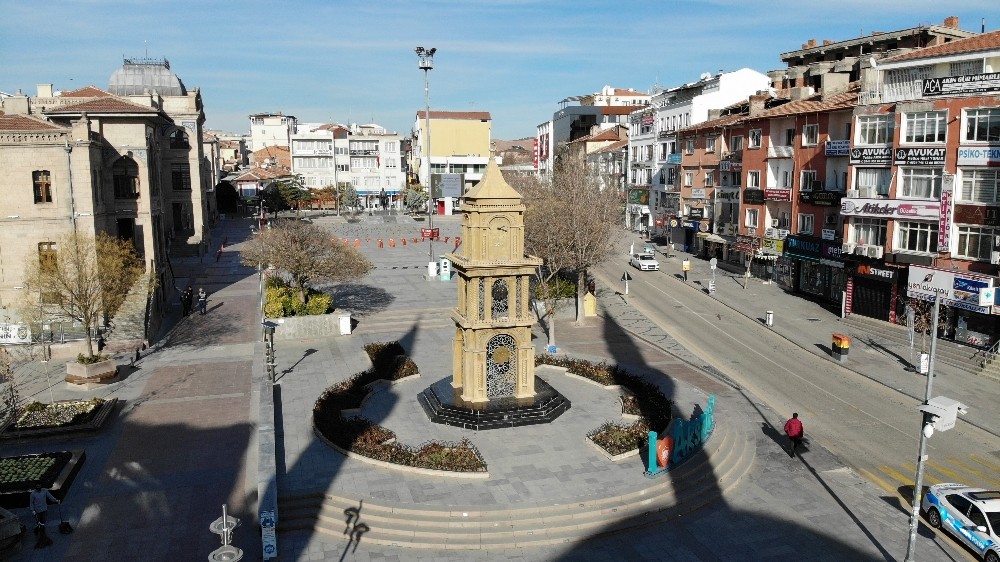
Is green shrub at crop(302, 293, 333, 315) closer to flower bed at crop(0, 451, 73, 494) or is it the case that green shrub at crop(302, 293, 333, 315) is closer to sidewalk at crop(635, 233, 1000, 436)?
flower bed at crop(0, 451, 73, 494)

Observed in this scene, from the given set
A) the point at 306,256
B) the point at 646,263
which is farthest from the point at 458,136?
the point at 306,256

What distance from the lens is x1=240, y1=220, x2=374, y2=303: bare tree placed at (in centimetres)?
3622

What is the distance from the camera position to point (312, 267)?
3638 centimetres

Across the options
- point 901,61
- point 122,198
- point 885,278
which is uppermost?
point 901,61

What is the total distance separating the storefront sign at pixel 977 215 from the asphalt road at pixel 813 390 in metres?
9.65

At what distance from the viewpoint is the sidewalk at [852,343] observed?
28656mm

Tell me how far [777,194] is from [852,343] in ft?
56.6

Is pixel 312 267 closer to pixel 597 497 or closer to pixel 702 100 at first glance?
pixel 597 497

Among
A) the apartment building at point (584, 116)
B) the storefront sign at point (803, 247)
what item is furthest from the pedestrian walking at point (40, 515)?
the apartment building at point (584, 116)

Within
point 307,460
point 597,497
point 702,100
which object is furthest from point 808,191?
point 307,460

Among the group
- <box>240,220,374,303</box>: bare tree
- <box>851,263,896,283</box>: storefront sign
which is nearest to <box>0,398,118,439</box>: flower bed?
<box>240,220,374,303</box>: bare tree

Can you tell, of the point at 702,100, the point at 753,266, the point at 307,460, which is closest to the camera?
the point at 307,460

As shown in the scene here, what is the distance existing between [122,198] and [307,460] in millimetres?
29069

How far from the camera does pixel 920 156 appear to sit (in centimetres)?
3650
